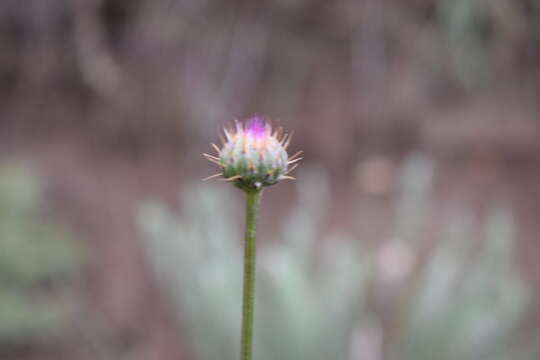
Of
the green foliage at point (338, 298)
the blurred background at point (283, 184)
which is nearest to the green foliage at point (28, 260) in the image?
the blurred background at point (283, 184)

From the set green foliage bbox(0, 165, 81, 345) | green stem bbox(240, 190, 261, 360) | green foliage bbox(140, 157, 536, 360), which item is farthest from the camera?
green foliage bbox(0, 165, 81, 345)

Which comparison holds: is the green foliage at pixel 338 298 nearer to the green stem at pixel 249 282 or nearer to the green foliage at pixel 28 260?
the green foliage at pixel 28 260

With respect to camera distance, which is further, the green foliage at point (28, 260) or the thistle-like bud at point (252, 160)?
the green foliage at point (28, 260)

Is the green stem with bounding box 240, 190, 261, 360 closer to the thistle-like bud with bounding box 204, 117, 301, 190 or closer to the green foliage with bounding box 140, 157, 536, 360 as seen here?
the thistle-like bud with bounding box 204, 117, 301, 190

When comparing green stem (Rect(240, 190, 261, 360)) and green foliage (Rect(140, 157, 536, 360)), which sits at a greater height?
green foliage (Rect(140, 157, 536, 360))

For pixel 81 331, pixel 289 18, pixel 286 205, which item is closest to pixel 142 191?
pixel 286 205

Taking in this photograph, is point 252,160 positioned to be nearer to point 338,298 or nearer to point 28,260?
point 338,298

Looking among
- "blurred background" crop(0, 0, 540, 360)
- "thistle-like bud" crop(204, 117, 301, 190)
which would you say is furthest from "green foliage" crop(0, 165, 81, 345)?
"thistle-like bud" crop(204, 117, 301, 190)
